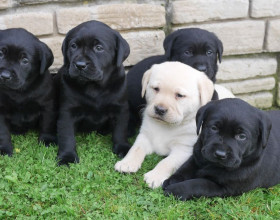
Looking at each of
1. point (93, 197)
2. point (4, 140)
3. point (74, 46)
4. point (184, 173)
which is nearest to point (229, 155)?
point (184, 173)

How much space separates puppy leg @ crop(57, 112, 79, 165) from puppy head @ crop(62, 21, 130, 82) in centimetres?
44

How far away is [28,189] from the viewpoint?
3.51 meters

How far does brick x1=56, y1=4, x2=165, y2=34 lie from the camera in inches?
193

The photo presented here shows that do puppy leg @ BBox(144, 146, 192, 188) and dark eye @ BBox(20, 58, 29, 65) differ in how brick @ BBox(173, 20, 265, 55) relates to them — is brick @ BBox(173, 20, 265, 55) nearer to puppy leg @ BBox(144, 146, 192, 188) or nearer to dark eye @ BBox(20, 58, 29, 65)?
puppy leg @ BBox(144, 146, 192, 188)

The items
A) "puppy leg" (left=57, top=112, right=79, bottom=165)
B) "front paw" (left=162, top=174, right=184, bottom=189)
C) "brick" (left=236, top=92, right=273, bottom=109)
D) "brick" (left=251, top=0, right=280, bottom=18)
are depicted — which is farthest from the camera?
"brick" (left=236, top=92, right=273, bottom=109)

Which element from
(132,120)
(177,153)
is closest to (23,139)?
(132,120)

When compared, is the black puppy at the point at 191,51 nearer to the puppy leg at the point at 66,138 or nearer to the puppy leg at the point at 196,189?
the puppy leg at the point at 66,138

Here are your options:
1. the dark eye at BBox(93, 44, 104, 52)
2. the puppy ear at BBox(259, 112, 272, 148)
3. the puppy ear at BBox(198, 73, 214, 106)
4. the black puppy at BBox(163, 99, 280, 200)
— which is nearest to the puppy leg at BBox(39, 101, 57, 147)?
the dark eye at BBox(93, 44, 104, 52)

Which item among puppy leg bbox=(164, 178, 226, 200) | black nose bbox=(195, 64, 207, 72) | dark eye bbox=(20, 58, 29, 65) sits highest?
dark eye bbox=(20, 58, 29, 65)

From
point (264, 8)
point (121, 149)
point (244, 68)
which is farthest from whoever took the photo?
point (244, 68)

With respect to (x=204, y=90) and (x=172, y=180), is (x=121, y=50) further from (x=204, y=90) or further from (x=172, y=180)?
(x=172, y=180)

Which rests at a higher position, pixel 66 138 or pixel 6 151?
pixel 66 138

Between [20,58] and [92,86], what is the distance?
2.48 ft

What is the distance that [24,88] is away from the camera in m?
4.17
